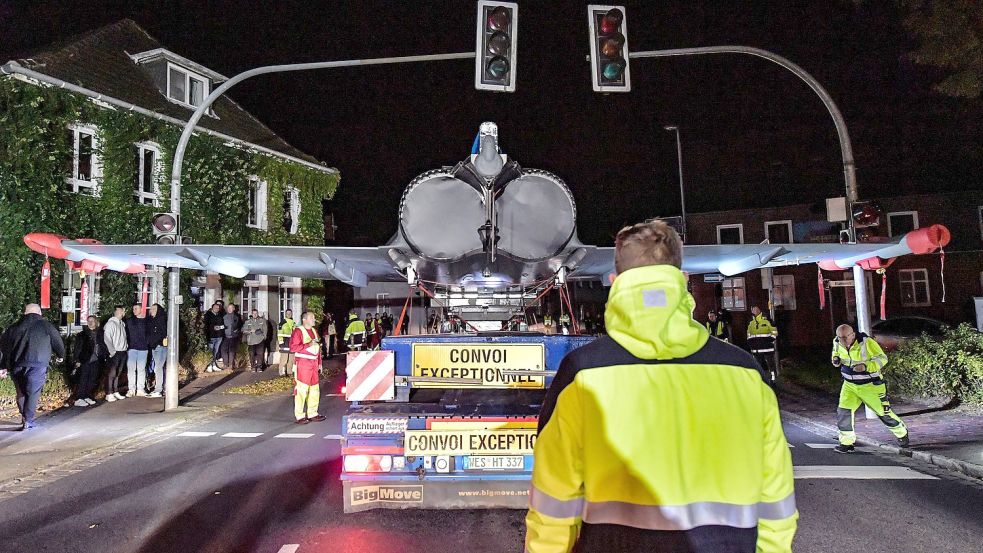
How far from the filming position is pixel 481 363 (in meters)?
4.75

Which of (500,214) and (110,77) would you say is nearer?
(500,214)

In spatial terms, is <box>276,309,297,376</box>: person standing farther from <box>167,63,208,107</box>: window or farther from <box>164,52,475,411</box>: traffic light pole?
<box>167,63,208,107</box>: window

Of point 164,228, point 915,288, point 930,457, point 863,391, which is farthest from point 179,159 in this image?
point 915,288

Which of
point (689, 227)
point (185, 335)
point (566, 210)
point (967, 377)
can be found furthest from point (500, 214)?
point (689, 227)

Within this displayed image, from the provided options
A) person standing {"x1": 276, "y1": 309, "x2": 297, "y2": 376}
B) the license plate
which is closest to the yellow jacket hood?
the license plate

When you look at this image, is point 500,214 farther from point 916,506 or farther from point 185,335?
point 185,335

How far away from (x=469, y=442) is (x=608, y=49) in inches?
240

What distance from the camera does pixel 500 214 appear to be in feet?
16.7

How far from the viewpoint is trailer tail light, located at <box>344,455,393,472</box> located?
4488mm

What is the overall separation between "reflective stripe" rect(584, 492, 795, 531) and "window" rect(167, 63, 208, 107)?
807 inches

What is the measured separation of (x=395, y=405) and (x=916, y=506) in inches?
192

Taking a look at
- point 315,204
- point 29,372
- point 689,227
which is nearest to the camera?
point 29,372

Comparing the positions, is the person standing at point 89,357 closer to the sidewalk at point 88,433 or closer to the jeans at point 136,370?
the sidewalk at point 88,433

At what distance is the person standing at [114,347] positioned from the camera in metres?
11.7
